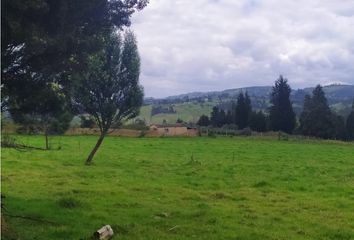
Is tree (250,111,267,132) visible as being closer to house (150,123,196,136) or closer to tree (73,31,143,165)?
house (150,123,196,136)

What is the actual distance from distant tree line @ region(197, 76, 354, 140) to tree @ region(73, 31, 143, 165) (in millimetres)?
73134

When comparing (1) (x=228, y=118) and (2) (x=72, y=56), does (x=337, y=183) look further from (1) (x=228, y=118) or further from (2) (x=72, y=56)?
(1) (x=228, y=118)

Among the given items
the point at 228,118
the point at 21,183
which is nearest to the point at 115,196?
the point at 21,183

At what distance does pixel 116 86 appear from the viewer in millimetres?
33688

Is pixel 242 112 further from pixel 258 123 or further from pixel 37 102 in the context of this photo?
pixel 37 102

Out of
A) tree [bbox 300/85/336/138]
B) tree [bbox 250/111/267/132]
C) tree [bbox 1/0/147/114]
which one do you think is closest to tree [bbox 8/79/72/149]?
tree [bbox 1/0/147/114]

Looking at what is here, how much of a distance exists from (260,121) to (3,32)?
4056 inches

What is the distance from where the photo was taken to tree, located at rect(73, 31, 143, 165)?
3306 centimetres

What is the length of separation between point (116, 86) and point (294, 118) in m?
79.7

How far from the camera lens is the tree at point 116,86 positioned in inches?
1302

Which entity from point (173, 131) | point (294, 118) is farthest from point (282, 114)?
point (173, 131)

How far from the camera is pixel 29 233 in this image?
463 inches

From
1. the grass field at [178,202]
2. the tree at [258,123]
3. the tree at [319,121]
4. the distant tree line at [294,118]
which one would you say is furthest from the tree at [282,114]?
the grass field at [178,202]

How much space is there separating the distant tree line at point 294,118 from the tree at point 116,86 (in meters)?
73.1
